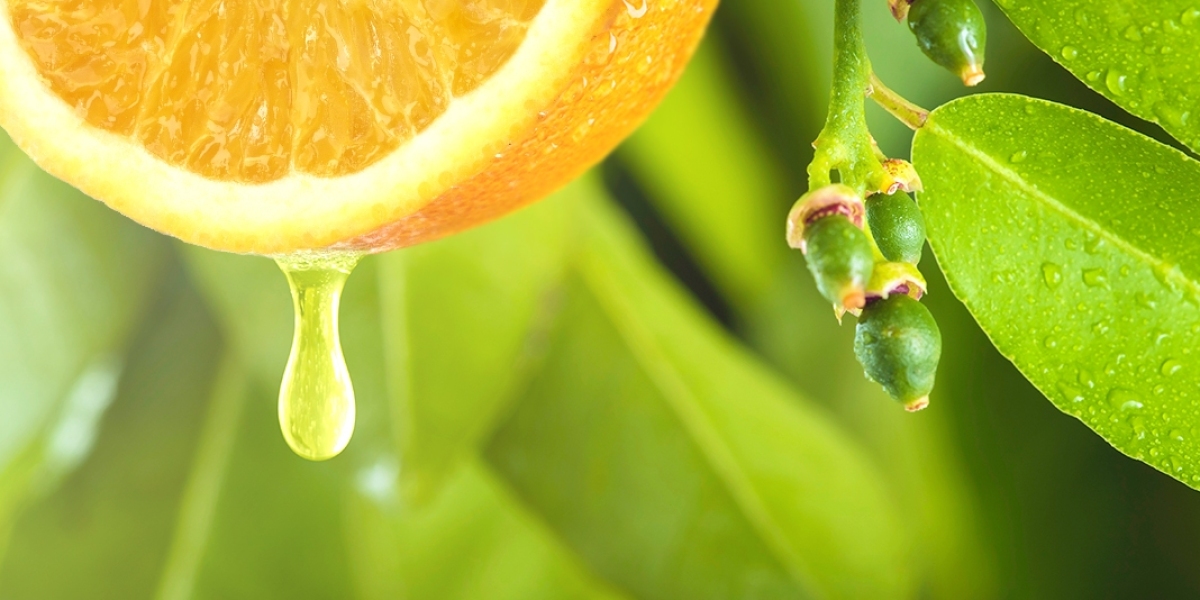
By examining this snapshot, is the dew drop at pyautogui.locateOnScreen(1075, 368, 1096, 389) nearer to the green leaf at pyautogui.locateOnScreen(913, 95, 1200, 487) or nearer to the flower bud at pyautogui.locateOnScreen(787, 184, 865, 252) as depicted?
the green leaf at pyautogui.locateOnScreen(913, 95, 1200, 487)

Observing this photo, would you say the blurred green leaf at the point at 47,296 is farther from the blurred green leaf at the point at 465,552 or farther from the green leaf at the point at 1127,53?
the green leaf at the point at 1127,53

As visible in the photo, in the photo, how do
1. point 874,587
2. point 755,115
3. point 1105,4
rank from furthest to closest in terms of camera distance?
point 755,115 → point 874,587 → point 1105,4

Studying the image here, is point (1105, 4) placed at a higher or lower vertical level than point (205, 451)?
higher

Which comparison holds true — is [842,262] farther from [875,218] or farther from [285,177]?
[285,177]

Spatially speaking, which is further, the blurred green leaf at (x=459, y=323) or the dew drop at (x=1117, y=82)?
the blurred green leaf at (x=459, y=323)

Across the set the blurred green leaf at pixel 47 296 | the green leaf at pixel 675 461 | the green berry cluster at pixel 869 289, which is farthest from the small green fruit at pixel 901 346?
the blurred green leaf at pixel 47 296

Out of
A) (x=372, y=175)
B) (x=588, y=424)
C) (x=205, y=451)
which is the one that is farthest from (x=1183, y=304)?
(x=205, y=451)

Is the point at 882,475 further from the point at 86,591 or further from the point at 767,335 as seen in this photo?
the point at 86,591
